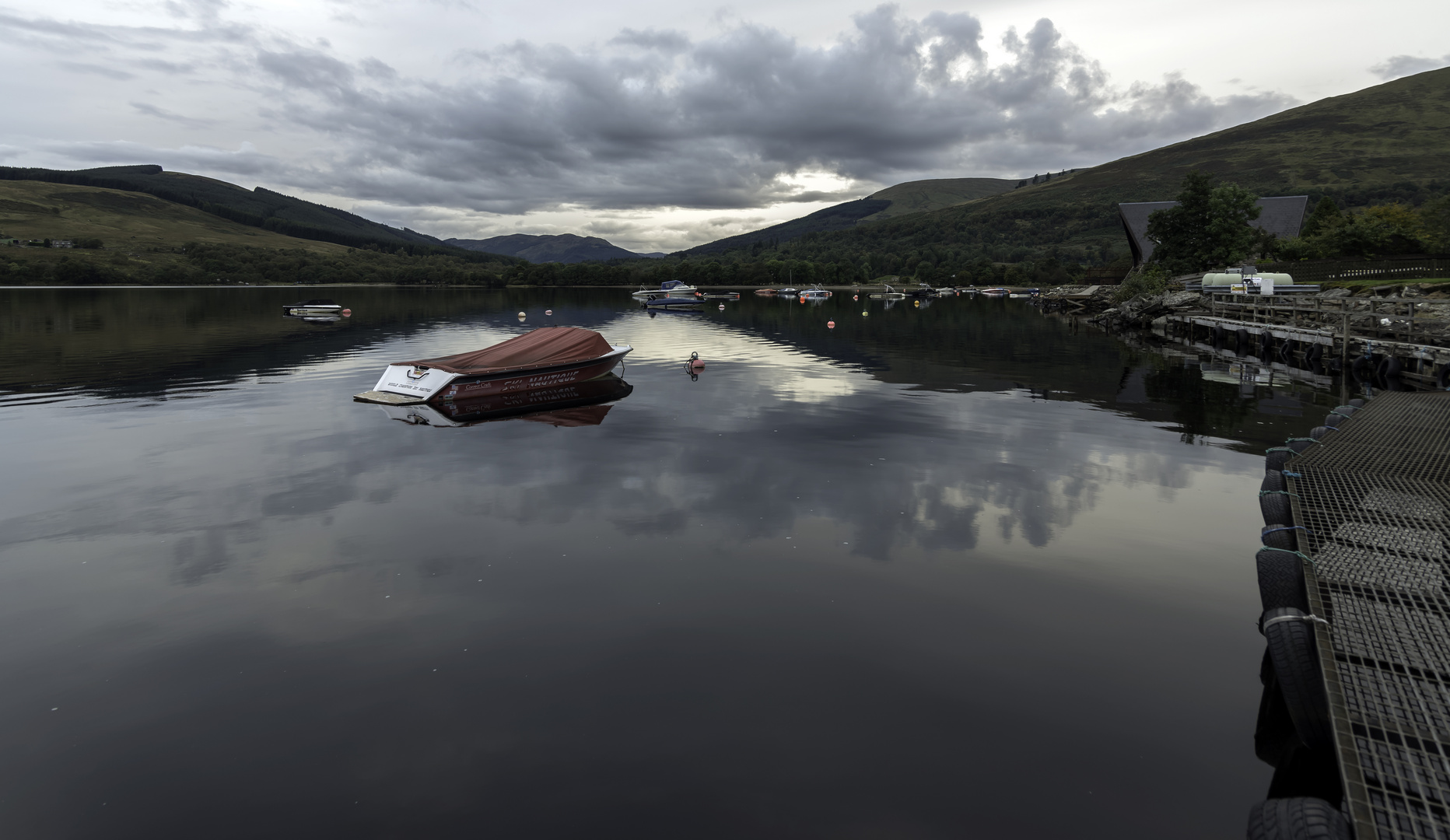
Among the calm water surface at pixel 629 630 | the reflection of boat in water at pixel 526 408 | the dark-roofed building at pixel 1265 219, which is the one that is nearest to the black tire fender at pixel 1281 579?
the calm water surface at pixel 629 630

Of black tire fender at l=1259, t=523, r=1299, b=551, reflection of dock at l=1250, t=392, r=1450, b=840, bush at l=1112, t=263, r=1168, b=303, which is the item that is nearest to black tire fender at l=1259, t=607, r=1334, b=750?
reflection of dock at l=1250, t=392, r=1450, b=840

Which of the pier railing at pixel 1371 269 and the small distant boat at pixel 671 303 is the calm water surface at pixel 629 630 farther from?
the small distant boat at pixel 671 303

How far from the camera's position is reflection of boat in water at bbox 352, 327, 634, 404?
30625 millimetres

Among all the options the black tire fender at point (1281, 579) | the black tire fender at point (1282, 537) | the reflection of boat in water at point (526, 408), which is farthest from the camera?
the reflection of boat in water at point (526, 408)

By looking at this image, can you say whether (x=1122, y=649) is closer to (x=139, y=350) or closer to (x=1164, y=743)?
(x=1164, y=743)

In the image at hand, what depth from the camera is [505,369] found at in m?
31.7

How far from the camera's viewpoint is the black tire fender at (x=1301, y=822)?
18.6 feet

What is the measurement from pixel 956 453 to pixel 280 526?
1839 centimetres

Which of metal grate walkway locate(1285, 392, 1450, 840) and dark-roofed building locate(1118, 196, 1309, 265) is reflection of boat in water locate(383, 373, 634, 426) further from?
dark-roofed building locate(1118, 196, 1309, 265)

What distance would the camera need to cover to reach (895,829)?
22.2 ft

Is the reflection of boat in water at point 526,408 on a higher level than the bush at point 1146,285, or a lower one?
lower

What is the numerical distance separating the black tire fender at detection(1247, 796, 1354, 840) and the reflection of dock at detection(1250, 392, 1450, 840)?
0.05m

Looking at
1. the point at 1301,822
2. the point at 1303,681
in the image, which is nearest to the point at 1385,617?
the point at 1303,681

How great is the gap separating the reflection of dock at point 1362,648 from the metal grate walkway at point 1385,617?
16 mm
